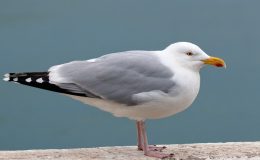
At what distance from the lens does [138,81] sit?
3990mm

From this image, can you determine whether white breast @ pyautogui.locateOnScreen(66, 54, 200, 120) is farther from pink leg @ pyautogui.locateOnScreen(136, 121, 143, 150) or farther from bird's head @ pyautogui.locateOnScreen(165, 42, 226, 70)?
pink leg @ pyautogui.locateOnScreen(136, 121, 143, 150)

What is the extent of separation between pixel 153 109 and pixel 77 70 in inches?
21.3

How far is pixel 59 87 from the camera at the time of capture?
13.2ft

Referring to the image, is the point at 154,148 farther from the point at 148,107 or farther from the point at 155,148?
the point at 148,107

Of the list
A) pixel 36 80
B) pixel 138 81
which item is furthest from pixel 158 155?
pixel 36 80

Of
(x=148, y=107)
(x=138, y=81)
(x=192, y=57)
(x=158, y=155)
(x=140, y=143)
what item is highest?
(x=192, y=57)

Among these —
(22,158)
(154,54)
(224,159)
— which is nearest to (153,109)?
(154,54)

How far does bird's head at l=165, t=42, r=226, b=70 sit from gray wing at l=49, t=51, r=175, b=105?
0.41ft

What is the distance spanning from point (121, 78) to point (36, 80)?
21.0 inches

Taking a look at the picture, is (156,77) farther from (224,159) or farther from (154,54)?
(224,159)

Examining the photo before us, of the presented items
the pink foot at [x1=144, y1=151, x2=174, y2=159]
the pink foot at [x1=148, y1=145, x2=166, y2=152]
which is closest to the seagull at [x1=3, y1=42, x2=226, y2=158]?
the pink foot at [x1=144, y1=151, x2=174, y2=159]

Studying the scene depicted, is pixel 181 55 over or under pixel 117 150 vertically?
over

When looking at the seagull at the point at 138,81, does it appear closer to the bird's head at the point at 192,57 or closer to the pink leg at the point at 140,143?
the bird's head at the point at 192,57

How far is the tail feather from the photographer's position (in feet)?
13.2
